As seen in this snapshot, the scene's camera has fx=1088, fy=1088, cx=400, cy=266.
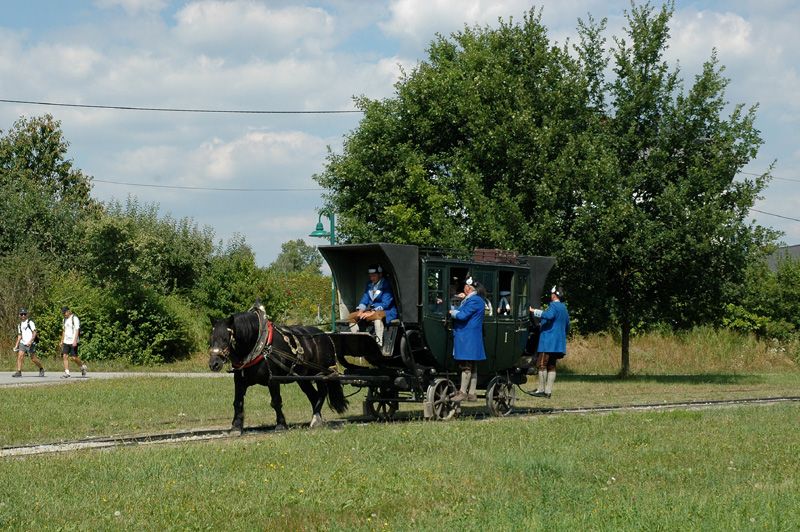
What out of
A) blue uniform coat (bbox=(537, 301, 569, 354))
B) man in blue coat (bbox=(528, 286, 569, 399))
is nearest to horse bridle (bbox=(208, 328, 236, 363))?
man in blue coat (bbox=(528, 286, 569, 399))

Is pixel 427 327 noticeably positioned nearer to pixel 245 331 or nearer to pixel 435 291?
pixel 435 291

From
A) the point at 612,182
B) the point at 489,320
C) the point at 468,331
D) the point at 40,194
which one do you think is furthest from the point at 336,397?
the point at 40,194

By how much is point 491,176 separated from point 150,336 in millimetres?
12884

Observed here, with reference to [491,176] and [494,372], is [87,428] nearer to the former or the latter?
[494,372]

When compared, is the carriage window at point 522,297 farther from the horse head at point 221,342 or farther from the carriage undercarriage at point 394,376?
the horse head at point 221,342

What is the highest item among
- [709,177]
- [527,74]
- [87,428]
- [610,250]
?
[527,74]

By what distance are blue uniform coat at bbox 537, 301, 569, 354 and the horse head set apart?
6942 millimetres

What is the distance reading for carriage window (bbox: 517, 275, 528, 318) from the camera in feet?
59.6

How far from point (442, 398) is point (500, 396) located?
1.71m

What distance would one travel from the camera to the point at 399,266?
1574 cm

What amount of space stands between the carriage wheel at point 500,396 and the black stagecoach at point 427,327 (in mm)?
16

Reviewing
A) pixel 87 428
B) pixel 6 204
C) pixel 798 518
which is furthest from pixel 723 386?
pixel 6 204

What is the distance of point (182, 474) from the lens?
32.8 ft

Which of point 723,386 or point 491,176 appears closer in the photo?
point 723,386
